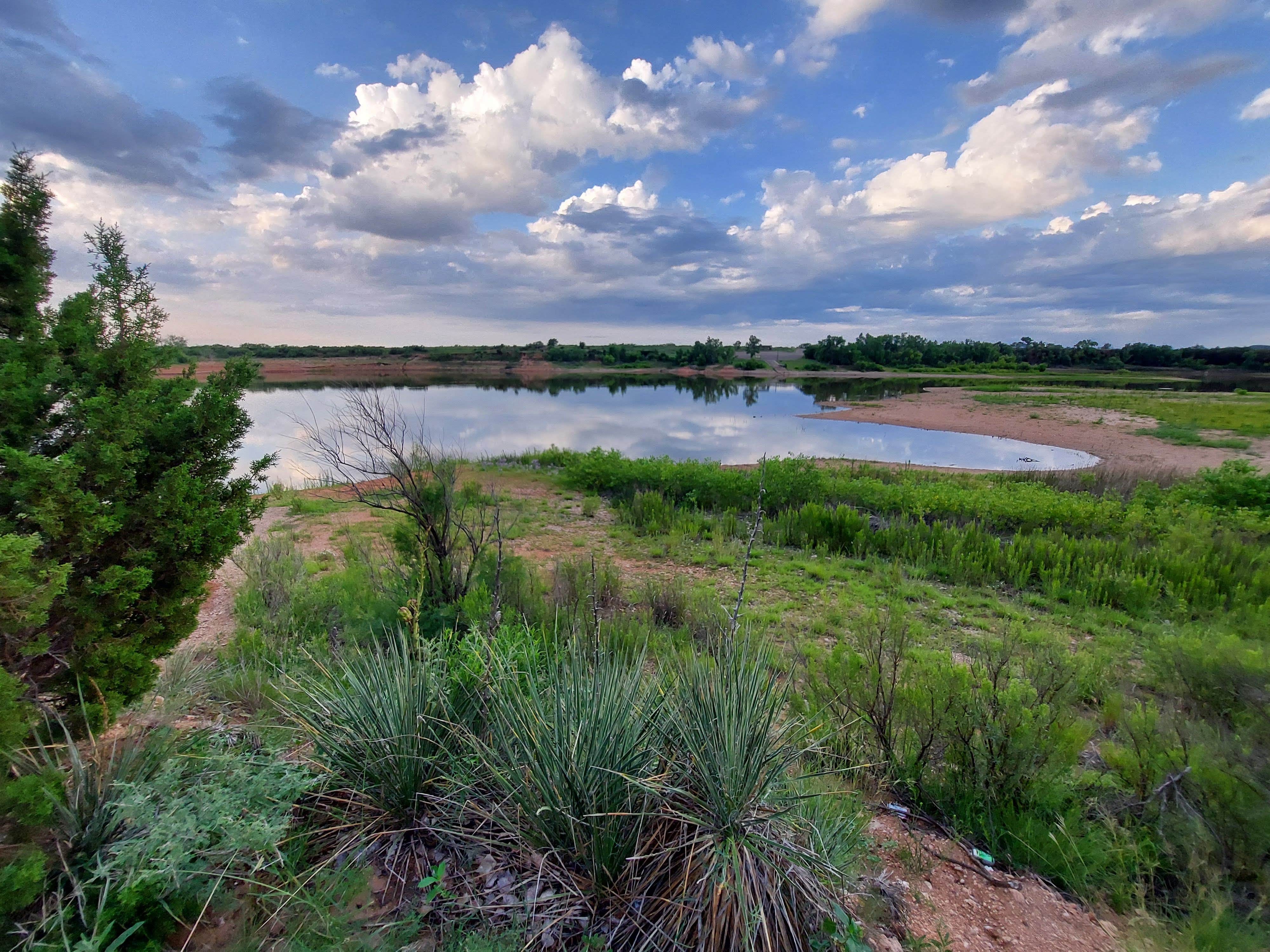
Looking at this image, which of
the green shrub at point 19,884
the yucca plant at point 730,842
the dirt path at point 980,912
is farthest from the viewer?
the dirt path at point 980,912

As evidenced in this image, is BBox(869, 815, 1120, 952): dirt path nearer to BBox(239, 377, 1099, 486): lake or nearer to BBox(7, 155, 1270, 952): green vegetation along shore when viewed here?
BBox(7, 155, 1270, 952): green vegetation along shore

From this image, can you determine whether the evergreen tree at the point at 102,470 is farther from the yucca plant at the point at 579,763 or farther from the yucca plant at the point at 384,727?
the yucca plant at the point at 579,763

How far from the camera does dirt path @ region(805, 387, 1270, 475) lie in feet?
72.5

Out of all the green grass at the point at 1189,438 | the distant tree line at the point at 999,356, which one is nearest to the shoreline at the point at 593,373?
the distant tree line at the point at 999,356

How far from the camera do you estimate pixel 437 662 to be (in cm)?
351

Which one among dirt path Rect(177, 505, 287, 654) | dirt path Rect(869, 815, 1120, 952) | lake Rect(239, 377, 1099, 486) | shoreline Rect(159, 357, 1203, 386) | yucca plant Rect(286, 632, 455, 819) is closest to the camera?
dirt path Rect(869, 815, 1120, 952)

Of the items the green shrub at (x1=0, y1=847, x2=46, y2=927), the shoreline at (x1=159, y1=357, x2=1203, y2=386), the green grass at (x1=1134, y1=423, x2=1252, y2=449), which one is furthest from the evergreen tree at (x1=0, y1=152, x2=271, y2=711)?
the shoreline at (x1=159, y1=357, x2=1203, y2=386)

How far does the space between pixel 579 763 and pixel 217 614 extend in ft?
21.8

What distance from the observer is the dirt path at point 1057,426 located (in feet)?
72.5

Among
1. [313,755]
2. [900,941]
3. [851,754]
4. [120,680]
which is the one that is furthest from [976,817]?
[120,680]

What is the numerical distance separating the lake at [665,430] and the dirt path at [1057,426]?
4.14 feet

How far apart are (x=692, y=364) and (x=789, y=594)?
299 feet

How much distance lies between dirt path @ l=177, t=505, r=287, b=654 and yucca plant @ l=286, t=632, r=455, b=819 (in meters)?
2.36

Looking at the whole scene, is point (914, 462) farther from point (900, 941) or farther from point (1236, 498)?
point (900, 941)
